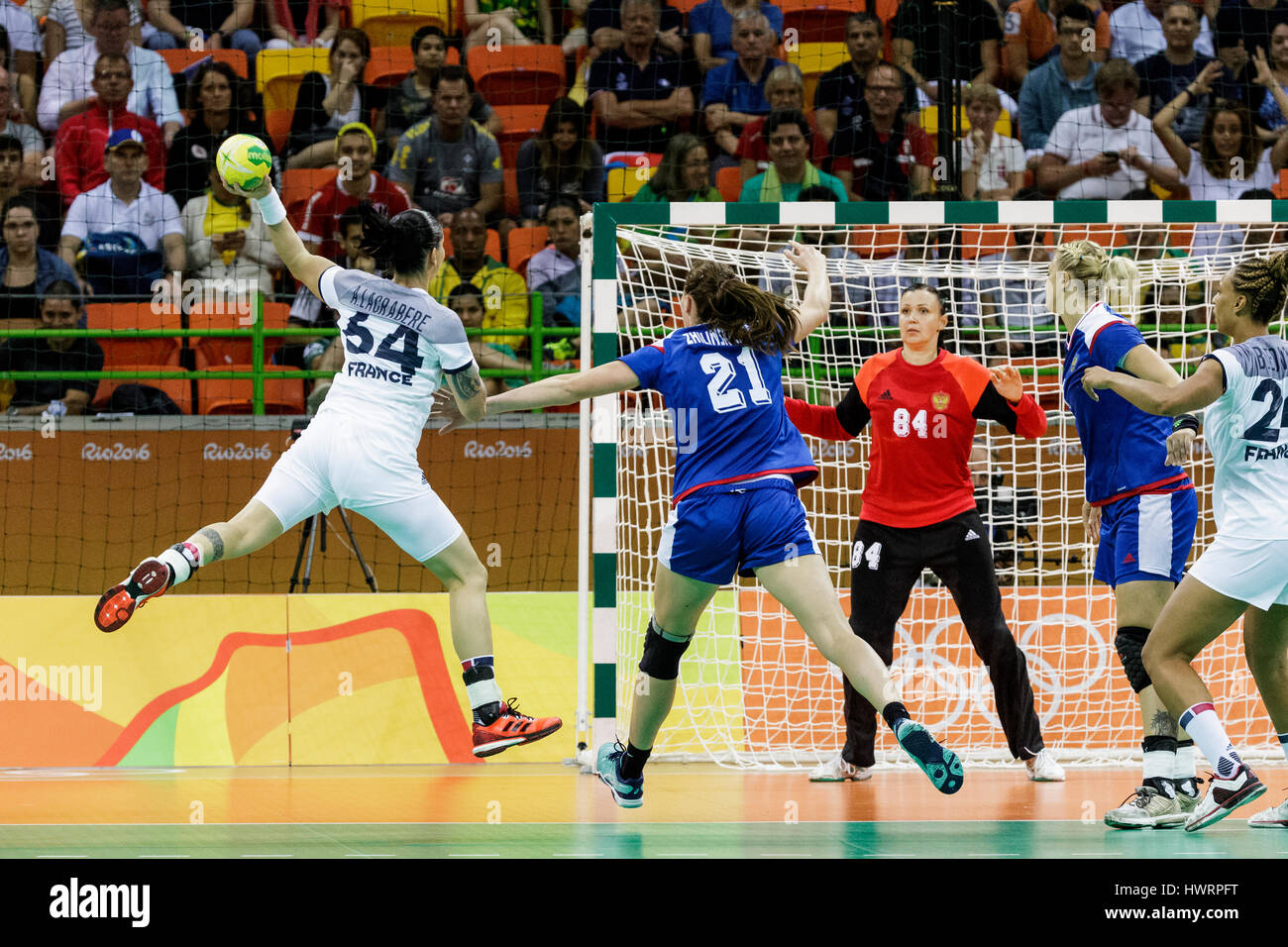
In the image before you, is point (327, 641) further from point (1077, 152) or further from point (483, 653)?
point (1077, 152)

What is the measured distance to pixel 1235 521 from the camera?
5637 mm

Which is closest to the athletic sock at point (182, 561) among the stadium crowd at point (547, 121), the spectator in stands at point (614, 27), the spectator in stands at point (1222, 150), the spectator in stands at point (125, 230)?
the stadium crowd at point (547, 121)

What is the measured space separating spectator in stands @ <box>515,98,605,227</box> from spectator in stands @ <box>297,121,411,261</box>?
128cm

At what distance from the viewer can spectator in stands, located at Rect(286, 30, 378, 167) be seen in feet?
45.6

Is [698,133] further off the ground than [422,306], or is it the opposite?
[698,133]

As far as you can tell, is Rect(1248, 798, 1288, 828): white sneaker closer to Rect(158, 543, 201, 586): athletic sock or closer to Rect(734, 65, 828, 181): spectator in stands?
Rect(158, 543, 201, 586): athletic sock

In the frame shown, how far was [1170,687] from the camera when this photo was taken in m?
5.64

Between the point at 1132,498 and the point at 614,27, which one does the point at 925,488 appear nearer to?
the point at 1132,498

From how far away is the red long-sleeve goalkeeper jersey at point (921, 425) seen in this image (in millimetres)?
7543

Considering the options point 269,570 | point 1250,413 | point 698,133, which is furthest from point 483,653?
point 698,133

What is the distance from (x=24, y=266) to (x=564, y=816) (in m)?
8.56

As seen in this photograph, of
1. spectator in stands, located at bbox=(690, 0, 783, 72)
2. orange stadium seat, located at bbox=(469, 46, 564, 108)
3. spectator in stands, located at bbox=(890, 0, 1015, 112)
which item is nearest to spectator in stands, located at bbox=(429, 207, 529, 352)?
orange stadium seat, located at bbox=(469, 46, 564, 108)

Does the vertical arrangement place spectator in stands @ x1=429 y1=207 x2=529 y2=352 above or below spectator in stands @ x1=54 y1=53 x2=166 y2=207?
below
